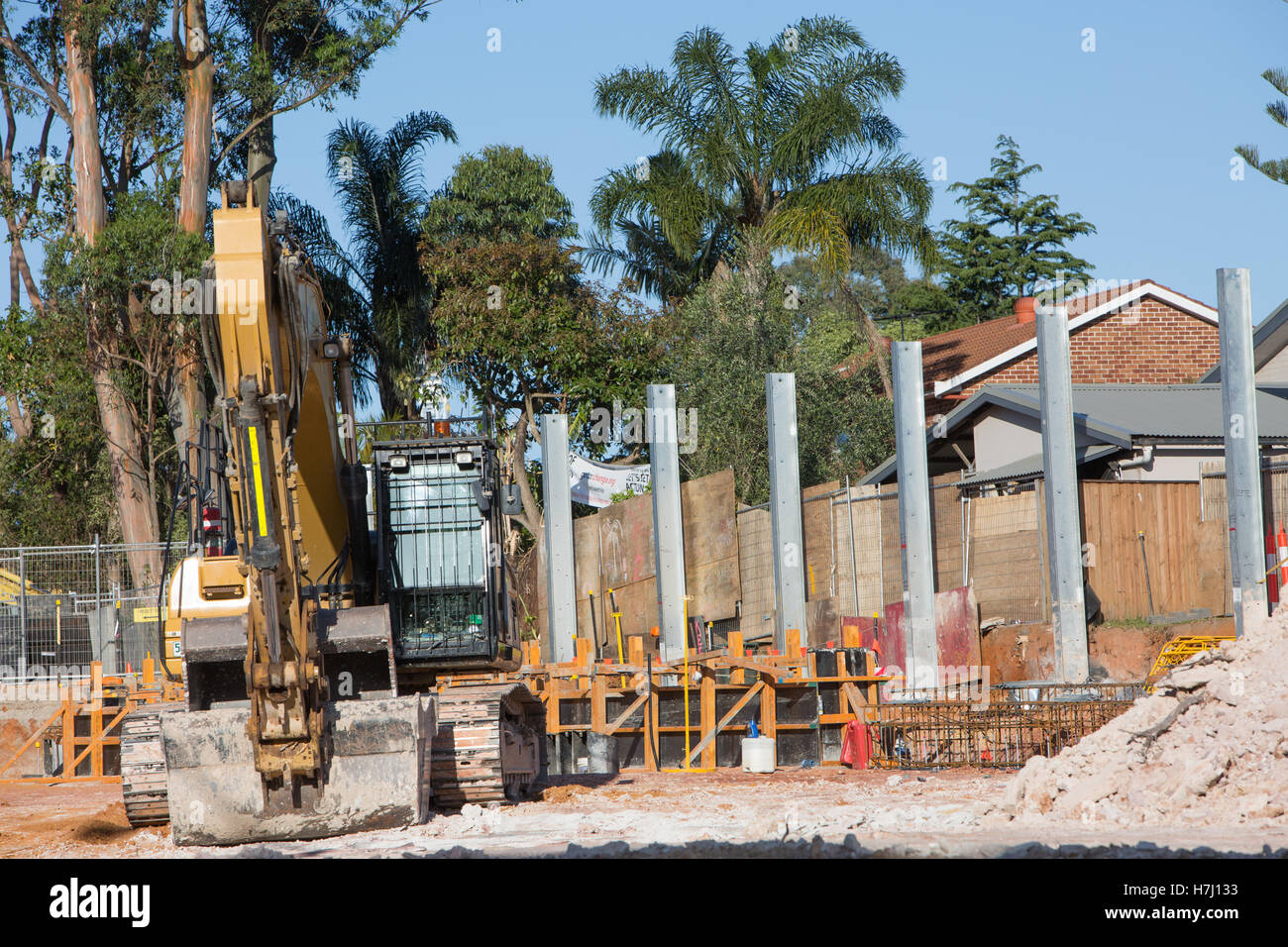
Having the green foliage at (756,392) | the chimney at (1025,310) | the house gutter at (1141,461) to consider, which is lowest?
the house gutter at (1141,461)

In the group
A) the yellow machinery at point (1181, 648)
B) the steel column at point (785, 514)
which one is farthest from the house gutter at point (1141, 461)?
the yellow machinery at point (1181, 648)

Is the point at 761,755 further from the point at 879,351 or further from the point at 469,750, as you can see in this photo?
the point at 879,351

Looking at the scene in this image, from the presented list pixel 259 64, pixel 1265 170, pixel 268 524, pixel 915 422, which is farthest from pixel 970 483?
pixel 259 64

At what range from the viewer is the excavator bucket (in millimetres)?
9914

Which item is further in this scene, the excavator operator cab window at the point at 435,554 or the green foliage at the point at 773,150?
the green foliage at the point at 773,150

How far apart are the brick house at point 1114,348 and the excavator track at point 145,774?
23.5m

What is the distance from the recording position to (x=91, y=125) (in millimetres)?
27562

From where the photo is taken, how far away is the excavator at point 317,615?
9117 millimetres

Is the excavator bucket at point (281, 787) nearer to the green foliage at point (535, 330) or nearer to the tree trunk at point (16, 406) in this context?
the green foliage at point (535, 330)

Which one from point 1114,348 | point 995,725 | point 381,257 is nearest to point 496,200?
point 381,257

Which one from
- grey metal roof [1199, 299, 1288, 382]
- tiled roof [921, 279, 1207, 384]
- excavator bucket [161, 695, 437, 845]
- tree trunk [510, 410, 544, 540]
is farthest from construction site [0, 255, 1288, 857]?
tiled roof [921, 279, 1207, 384]

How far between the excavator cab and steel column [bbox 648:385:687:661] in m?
8.96
